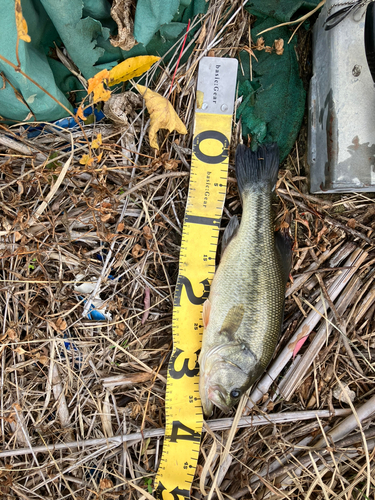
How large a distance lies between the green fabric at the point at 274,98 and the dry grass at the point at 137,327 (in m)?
0.19

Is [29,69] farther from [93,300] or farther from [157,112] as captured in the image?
[93,300]

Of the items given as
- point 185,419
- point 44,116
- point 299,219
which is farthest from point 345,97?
point 185,419

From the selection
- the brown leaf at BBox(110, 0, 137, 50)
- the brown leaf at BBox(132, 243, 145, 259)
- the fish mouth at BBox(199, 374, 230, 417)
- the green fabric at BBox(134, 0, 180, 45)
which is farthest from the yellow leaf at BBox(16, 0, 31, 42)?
the fish mouth at BBox(199, 374, 230, 417)

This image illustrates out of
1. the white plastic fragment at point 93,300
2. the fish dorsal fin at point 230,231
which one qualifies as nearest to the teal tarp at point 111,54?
the fish dorsal fin at point 230,231

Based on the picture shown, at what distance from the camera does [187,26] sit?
2.69 metres

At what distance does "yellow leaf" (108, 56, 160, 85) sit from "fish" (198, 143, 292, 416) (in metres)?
0.95

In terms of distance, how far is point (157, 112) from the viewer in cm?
257

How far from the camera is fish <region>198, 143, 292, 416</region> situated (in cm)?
247

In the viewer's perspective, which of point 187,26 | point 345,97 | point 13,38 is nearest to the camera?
point 13,38

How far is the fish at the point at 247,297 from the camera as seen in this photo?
8.10ft

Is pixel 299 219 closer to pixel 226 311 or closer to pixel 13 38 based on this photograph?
pixel 226 311

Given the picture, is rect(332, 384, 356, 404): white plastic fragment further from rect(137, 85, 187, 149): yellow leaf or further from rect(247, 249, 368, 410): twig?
rect(137, 85, 187, 149): yellow leaf

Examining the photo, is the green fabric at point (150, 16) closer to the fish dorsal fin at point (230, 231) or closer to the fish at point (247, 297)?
the fish at point (247, 297)

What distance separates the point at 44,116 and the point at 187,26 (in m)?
1.27
